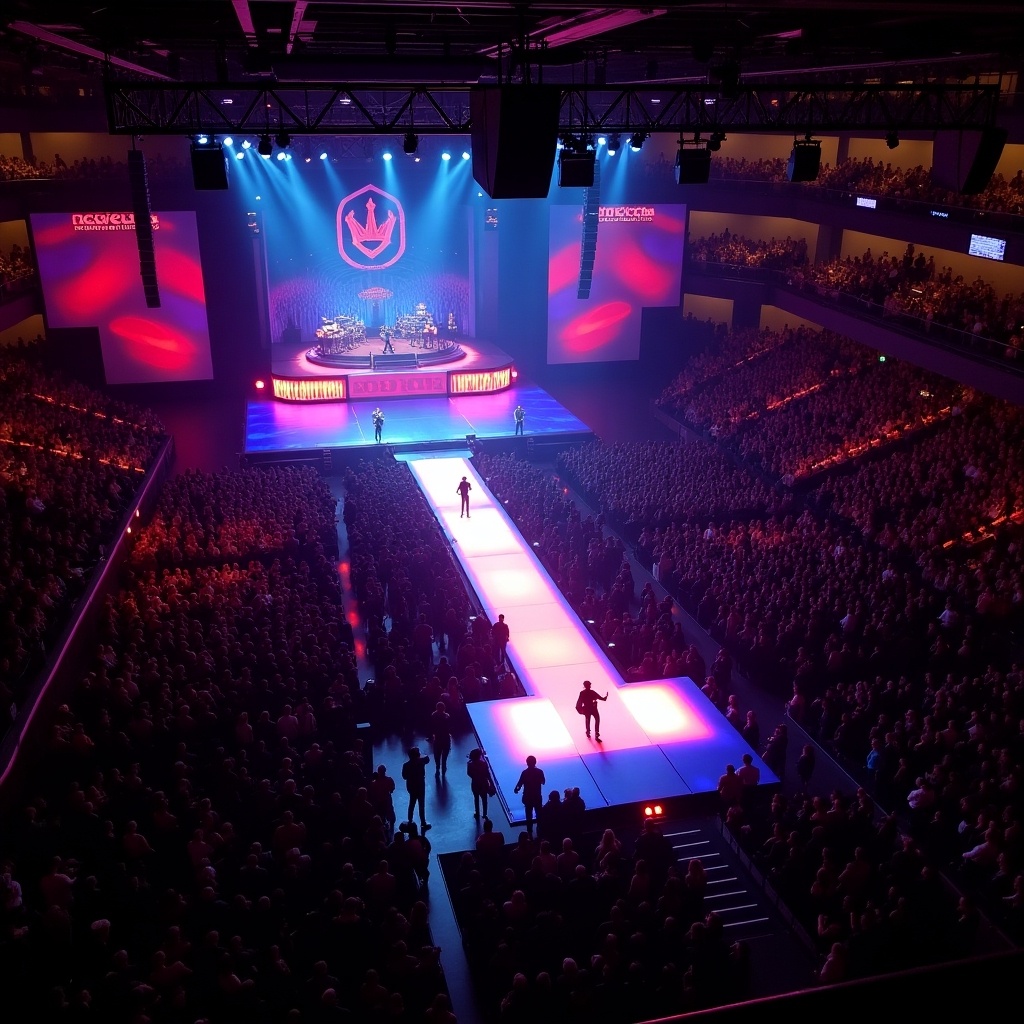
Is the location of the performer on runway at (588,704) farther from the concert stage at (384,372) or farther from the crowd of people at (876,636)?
the concert stage at (384,372)

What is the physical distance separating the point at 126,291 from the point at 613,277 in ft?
46.8

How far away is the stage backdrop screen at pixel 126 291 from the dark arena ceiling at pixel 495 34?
342 inches

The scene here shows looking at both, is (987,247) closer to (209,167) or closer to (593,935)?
(209,167)

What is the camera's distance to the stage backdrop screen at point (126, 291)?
24.9 m

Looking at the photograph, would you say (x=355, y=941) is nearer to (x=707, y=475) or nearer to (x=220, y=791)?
(x=220, y=791)

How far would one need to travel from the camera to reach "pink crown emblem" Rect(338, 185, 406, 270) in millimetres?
29703

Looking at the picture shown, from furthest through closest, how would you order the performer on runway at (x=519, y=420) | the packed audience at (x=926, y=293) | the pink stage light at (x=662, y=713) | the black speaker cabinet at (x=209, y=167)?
the performer on runway at (x=519, y=420)
the packed audience at (x=926, y=293)
the black speaker cabinet at (x=209, y=167)
the pink stage light at (x=662, y=713)

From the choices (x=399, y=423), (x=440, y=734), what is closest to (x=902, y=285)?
(x=399, y=423)

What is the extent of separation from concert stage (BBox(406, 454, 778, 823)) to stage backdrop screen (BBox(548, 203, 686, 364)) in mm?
15037

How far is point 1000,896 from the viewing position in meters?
8.80

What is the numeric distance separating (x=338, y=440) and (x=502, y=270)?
9.44m

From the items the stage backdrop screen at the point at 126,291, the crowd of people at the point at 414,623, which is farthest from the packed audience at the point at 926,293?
the stage backdrop screen at the point at 126,291

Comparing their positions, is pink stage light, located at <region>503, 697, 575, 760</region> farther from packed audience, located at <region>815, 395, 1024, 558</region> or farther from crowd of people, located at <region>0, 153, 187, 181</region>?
crowd of people, located at <region>0, 153, 187, 181</region>

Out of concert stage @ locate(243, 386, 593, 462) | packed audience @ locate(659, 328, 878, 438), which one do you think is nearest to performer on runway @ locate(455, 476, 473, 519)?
concert stage @ locate(243, 386, 593, 462)
